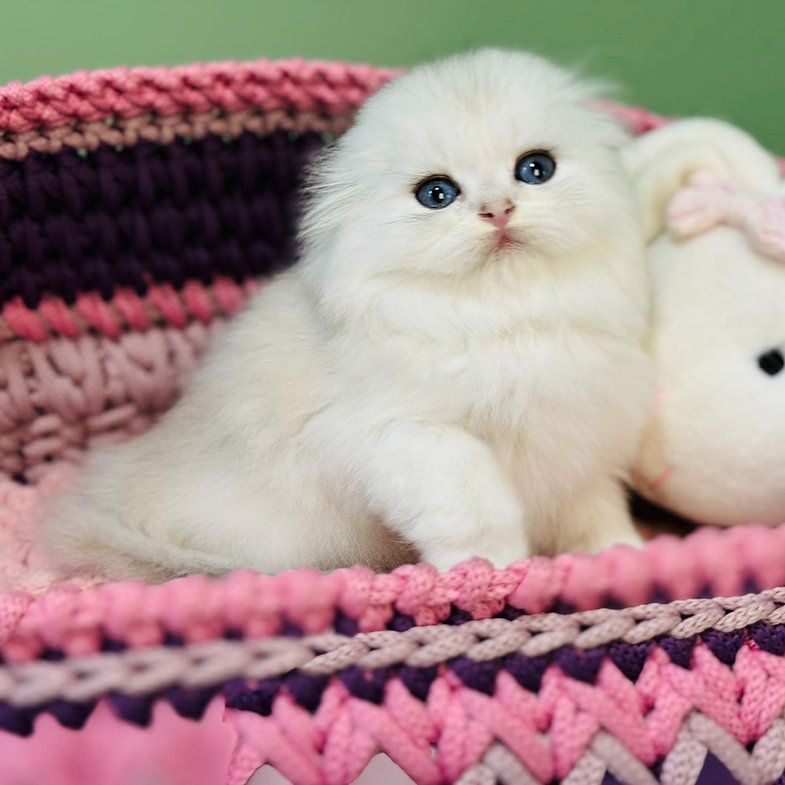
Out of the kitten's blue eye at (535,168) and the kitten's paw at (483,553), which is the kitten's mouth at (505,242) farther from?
the kitten's paw at (483,553)

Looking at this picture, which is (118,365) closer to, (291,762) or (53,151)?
(53,151)

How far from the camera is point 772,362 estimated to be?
0.94 meters

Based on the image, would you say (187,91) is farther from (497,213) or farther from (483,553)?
(483,553)

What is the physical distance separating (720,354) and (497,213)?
1.07 feet

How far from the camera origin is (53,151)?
1.06 metres

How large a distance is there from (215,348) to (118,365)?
0.50 feet

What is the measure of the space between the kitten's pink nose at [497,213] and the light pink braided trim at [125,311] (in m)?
0.50

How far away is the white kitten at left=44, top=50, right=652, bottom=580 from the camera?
83cm

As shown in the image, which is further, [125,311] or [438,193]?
[125,311]

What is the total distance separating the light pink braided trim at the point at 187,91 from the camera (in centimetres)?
102

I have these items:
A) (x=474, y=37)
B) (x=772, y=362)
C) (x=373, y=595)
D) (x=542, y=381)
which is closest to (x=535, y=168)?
(x=542, y=381)

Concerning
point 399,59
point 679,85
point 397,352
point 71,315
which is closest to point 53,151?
point 71,315

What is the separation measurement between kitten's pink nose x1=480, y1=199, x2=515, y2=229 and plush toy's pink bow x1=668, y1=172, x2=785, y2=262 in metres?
0.30

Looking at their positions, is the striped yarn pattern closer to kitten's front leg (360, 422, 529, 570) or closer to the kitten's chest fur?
kitten's front leg (360, 422, 529, 570)
